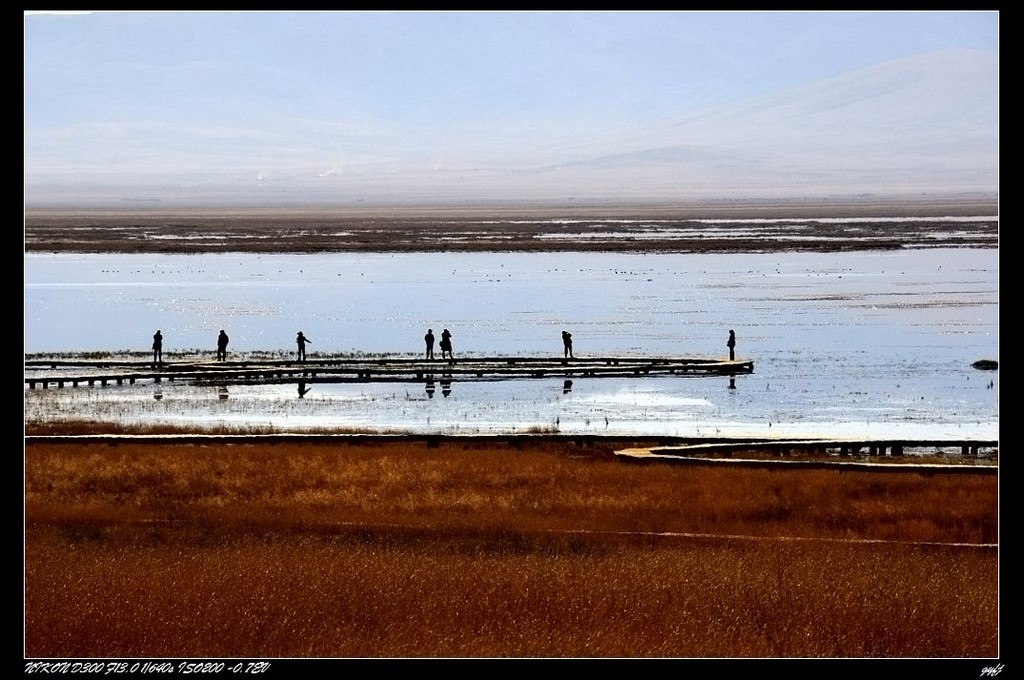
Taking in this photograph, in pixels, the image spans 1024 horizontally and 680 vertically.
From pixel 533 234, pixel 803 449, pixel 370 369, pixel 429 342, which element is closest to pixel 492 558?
pixel 803 449

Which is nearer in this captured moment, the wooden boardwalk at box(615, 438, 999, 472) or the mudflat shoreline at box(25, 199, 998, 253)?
the wooden boardwalk at box(615, 438, 999, 472)

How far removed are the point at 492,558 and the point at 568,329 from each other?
4070 cm

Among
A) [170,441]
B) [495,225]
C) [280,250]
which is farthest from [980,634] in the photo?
[495,225]

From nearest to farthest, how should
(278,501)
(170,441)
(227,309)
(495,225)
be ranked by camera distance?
(278,501), (170,441), (227,309), (495,225)

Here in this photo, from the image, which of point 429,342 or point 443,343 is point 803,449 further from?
point 443,343

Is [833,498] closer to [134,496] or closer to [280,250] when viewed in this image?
[134,496]

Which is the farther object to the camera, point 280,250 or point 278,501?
point 280,250

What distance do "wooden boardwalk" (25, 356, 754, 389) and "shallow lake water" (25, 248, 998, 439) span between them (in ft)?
3.97

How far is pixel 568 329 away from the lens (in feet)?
188

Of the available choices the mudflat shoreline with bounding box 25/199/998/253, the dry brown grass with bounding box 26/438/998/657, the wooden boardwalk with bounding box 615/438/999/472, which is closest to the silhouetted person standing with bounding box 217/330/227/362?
the dry brown grass with bounding box 26/438/998/657

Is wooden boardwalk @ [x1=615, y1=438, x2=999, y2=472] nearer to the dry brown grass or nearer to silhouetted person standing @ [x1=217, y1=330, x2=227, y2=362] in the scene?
the dry brown grass

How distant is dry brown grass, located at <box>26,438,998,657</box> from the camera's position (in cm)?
1277
